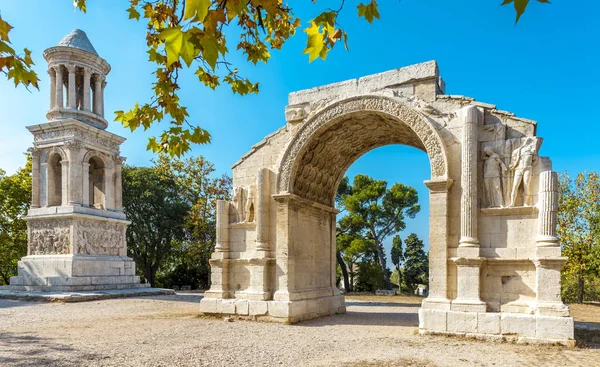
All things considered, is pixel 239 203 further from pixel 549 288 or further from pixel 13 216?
pixel 13 216

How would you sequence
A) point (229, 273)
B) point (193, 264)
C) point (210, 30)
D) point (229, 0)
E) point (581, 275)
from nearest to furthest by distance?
1. point (210, 30)
2. point (229, 0)
3. point (229, 273)
4. point (581, 275)
5. point (193, 264)

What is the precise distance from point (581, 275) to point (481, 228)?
611 inches

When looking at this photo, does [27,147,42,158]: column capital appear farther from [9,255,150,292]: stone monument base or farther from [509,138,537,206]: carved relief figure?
[509,138,537,206]: carved relief figure

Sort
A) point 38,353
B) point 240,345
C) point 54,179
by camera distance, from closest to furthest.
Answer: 1. point 38,353
2. point 240,345
3. point 54,179

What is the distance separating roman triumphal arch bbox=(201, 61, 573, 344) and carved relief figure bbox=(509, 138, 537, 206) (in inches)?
0.8

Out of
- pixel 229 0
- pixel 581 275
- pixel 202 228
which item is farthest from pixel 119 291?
pixel 581 275

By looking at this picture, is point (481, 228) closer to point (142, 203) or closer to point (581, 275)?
point (581, 275)

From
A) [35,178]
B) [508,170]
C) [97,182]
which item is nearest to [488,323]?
[508,170]

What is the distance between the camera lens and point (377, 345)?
7.76m

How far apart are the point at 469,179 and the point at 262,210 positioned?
4.99 metres

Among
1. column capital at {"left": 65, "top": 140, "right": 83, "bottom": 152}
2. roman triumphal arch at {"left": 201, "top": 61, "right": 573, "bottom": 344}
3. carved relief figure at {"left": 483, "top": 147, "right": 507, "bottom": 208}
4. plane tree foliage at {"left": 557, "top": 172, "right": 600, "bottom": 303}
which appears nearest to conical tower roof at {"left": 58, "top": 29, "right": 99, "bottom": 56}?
column capital at {"left": 65, "top": 140, "right": 83, "bottom": 152}

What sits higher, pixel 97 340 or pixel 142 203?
pixel 142 203

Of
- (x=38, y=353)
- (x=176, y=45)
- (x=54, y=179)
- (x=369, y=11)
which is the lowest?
(x=38, y=353)

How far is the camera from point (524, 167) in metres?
8.34
